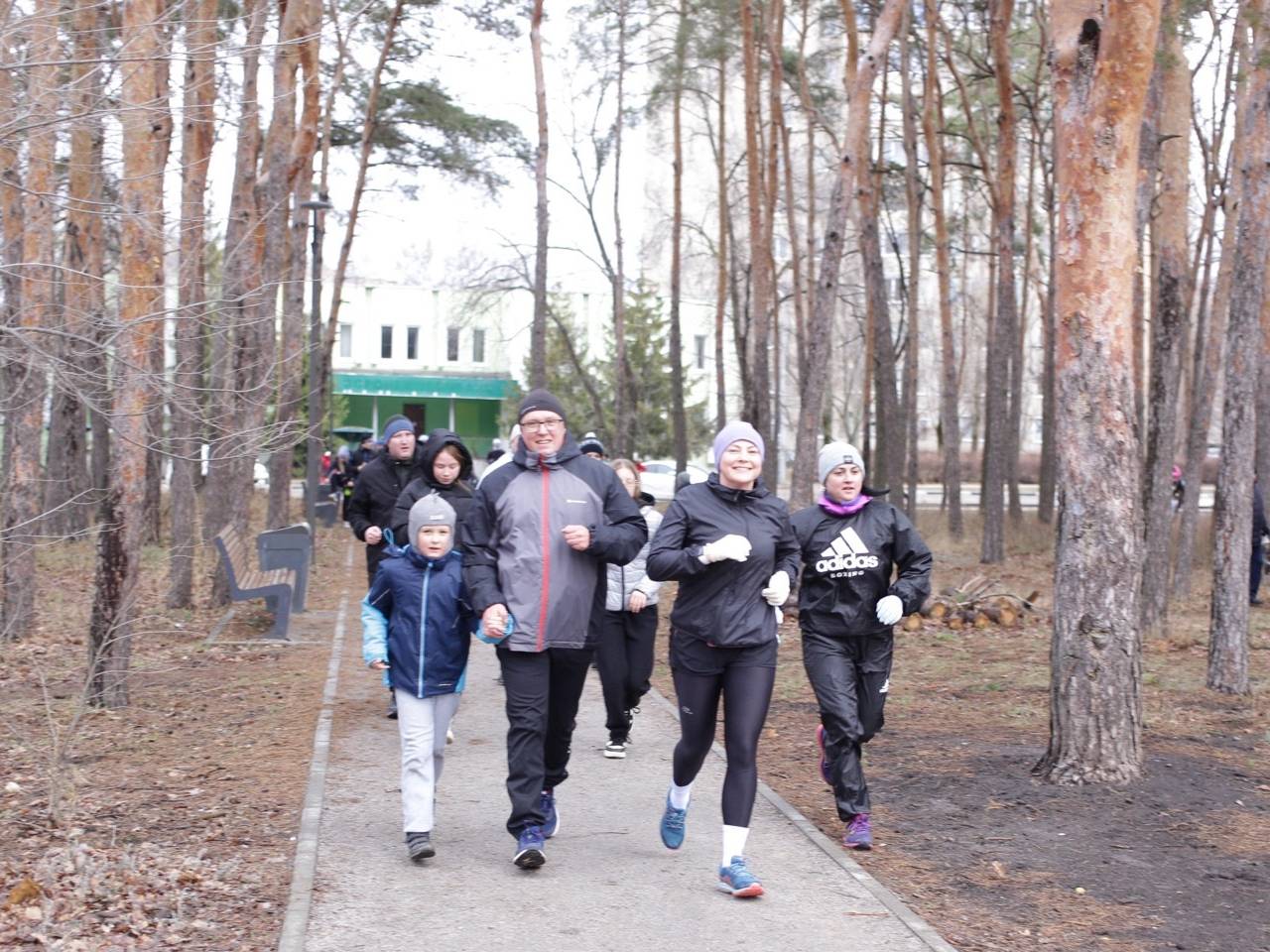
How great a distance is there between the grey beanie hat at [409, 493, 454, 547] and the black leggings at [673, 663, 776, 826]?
1.19m

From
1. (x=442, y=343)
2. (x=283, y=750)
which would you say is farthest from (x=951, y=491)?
(x=442, y=343)

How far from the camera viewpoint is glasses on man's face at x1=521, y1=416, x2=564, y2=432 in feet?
19.9

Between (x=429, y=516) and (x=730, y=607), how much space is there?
1.38m

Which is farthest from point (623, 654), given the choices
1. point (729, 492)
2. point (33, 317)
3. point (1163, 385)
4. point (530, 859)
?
point (1163, 385)

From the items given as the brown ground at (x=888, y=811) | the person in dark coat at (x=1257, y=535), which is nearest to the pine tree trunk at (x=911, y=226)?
the person in dark coat at (x=1257, y=535)

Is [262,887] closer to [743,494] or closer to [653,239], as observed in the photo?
[743,494]

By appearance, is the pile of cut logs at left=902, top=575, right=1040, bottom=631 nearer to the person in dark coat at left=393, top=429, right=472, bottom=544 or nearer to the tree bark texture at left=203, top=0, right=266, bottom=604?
the tree bark texture at left=203, top=0, right=266, bottom=604

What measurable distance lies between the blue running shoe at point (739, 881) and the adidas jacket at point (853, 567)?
122cm

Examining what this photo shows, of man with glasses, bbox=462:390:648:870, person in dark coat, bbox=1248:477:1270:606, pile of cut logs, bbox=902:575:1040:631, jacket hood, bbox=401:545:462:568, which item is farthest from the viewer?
person in dark coat, bbox=1248:477:1270:606

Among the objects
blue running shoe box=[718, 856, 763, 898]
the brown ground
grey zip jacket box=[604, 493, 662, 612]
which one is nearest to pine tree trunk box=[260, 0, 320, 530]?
the brown ground

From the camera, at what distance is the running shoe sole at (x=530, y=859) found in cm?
596

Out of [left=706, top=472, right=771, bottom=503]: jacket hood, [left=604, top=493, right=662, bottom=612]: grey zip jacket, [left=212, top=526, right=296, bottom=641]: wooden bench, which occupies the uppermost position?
[left=706, top=472, right=771, bottom=503]: jacket hood

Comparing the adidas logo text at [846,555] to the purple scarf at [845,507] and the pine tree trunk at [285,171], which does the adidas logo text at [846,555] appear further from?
the pine tree trunk at [285,171]

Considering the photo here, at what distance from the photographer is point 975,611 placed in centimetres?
1561
